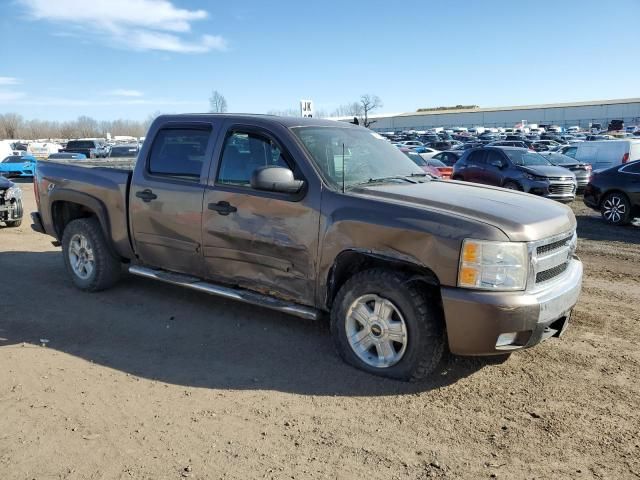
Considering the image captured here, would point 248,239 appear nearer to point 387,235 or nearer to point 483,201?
point 387,235

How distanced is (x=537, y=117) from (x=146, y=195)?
112m

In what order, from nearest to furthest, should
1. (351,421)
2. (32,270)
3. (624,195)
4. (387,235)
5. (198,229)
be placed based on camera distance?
(351,421)
(387,235)
(198,229)
(32,270)
(624,195)

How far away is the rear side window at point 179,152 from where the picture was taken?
5.16 meters

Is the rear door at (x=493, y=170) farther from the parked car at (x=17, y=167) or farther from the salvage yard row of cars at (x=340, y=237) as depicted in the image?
the parked car at (x=17, y=167)

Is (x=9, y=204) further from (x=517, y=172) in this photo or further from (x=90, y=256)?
(x=517, y=172)

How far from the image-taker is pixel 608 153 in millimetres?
18516

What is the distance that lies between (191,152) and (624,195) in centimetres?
981

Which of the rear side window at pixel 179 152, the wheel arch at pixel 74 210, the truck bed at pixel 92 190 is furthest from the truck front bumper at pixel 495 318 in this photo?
the wheel arch at pixel 74 210

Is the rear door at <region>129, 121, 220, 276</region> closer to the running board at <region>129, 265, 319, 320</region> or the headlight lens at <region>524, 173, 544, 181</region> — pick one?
the running board at <region>129, 265, 319, 320</region>

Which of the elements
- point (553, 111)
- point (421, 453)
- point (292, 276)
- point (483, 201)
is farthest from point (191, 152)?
point (553, 111)

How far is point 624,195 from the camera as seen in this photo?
37.7ft

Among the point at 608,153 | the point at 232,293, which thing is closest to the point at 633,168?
the point at 608,153

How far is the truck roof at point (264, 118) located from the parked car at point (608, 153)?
15556 millimetres

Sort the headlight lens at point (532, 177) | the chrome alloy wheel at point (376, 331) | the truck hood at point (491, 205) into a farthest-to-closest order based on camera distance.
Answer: the headlight lens at point (532, 177) < the chrome alloy wheel at point (376, 331) < the truck hood at point (491, 205)
